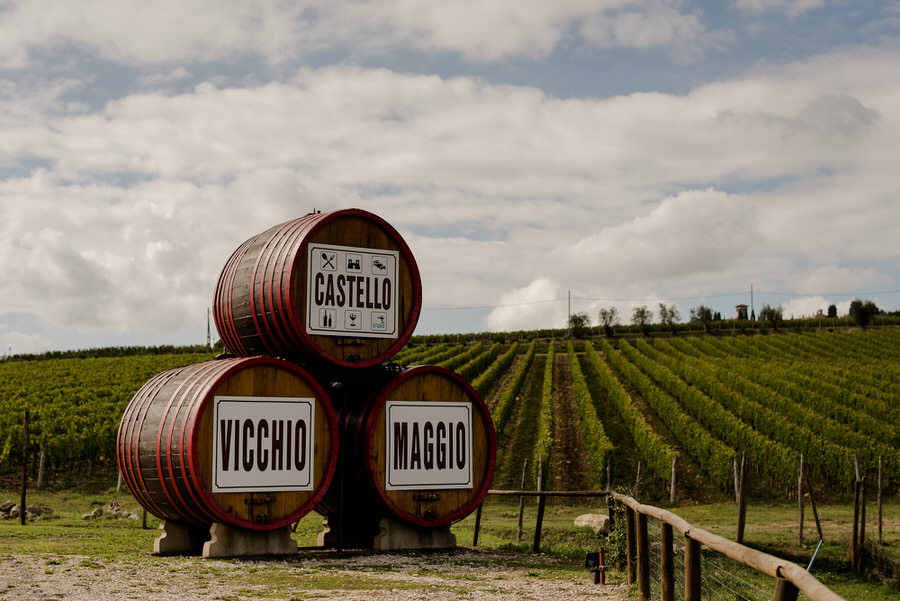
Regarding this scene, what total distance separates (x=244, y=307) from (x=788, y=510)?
657 inches

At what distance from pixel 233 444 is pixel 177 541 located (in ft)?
5.50

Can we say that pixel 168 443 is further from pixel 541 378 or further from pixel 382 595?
pixel 541 378

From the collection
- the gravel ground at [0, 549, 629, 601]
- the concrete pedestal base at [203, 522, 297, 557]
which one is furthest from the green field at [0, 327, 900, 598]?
the concrete pedestal base at [203, 522, 297, 557]

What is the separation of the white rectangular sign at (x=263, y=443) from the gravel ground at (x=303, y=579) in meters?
0.84

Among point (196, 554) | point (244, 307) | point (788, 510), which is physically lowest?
point (788, 510)

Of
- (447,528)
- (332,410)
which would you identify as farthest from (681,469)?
(332,410)

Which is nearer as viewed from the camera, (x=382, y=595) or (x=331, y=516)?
(x=382, y=595)

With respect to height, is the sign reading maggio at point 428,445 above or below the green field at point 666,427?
above

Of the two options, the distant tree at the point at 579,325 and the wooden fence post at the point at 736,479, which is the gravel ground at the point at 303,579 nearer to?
the wooden fence post at the point at 736,479

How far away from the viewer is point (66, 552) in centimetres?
962

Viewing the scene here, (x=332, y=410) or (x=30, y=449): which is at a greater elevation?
(x=332, y=410)

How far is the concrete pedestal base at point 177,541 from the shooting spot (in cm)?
1034

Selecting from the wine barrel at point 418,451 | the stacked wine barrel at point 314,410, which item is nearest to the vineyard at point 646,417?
the wine barrel at point 418,451

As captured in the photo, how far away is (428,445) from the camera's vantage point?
35.9 feet
